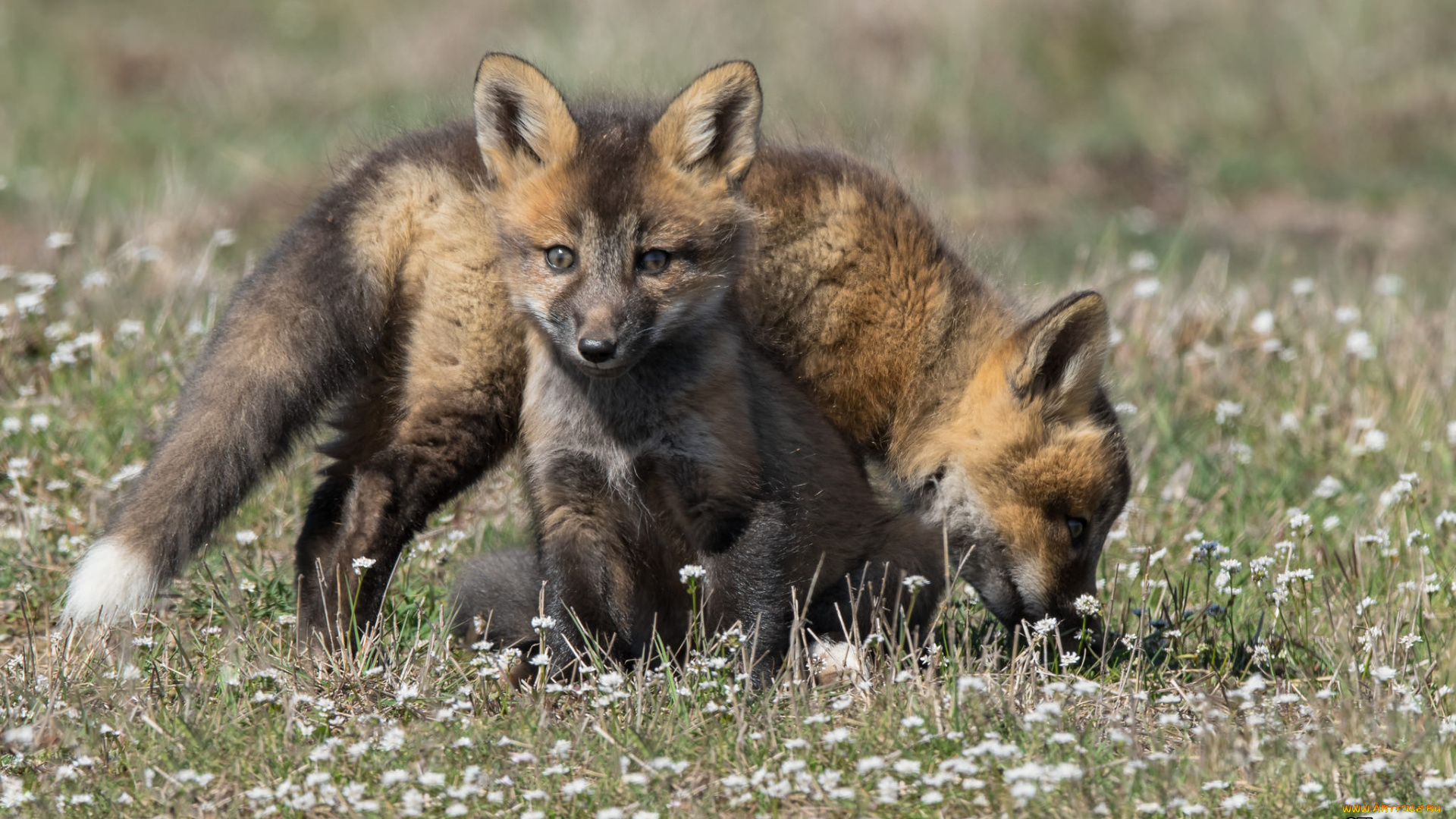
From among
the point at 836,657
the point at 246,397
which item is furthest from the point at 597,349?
the point at 836,657

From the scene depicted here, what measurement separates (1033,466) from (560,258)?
1935mm

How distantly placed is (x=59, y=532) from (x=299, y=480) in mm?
1016

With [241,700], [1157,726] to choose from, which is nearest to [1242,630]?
[1157,726]

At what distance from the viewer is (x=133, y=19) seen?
871 inches

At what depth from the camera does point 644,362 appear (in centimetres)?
457

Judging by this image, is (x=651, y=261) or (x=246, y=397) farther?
(x=246, y=397)

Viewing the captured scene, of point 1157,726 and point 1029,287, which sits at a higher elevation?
point 1029,287

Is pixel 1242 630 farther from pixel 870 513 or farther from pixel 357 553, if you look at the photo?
pixel 357 553

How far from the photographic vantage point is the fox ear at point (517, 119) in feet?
14.5

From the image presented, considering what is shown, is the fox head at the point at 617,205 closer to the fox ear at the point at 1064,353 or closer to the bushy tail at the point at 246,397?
the bushy tail at the point at 246,397

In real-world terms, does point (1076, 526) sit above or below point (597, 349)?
below

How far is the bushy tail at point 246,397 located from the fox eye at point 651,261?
3.39 ft

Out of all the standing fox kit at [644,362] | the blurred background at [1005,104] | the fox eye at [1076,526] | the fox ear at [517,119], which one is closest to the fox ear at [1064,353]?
the fox eye at [1076,526]

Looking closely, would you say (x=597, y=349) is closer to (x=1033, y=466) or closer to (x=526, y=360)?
(x=526, y=360)
